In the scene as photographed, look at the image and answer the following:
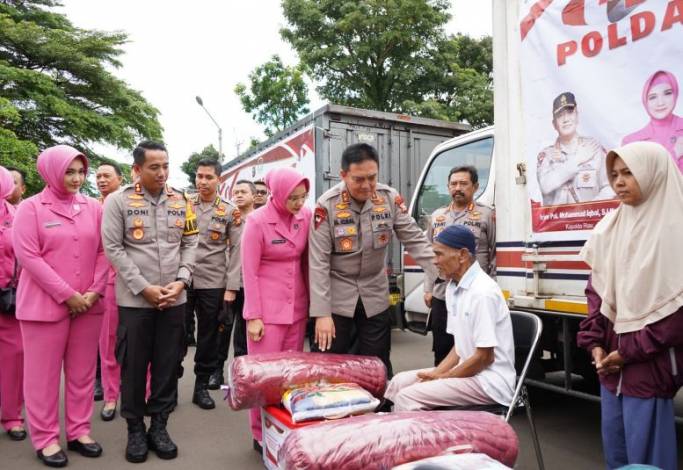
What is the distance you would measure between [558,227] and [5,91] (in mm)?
15994

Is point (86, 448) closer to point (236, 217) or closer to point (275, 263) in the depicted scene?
point (275, 263)

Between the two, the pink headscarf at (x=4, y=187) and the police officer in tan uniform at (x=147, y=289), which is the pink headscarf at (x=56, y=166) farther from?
the pink headscarf at (x=4, y=187)

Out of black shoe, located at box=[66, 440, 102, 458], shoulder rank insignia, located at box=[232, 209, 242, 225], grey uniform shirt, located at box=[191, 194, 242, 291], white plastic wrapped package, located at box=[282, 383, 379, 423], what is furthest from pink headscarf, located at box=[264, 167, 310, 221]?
black shoe, located at box=[66, 440, 102, 458]

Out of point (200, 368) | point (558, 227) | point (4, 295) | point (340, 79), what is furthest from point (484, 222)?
point (340, 79)

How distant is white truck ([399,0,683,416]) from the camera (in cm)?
261

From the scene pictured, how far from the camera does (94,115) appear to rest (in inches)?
650

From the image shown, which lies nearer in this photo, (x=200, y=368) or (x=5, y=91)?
(x=200, y=368)

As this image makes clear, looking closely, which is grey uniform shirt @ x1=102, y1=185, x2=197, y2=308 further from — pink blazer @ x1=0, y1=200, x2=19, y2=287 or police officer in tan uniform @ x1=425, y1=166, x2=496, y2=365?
police officer in tan uniform @ x1=425, y1=166, x2=496, y2=365

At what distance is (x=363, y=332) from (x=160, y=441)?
1.44m

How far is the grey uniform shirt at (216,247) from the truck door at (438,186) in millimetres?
1724

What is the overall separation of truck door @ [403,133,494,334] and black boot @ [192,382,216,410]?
2.01 m

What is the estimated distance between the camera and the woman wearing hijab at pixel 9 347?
3725 millimetres

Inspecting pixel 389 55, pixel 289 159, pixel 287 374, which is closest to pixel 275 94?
pixel 389 55

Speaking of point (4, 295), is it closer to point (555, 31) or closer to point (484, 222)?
point (484, 222)
